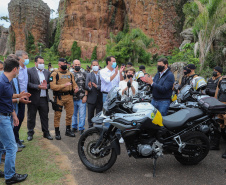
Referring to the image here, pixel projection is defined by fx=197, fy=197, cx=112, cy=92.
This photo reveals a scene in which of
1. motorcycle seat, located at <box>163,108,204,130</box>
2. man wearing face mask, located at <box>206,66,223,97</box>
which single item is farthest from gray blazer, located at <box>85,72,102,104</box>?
man wearing face mask, located at <box>206,66,223,97</box>

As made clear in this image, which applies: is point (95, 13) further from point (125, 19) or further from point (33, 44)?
point (33, 44)

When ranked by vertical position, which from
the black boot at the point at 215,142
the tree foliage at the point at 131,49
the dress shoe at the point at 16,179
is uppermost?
the tree foliage at the point at 131,49

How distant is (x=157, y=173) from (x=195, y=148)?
89 cm

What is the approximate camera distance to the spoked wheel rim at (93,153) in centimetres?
363

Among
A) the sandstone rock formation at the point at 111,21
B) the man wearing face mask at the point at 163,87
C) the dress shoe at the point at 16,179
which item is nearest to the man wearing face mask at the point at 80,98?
the man wearing face mask at the point at 163,87

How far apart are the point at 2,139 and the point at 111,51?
24.2 metres

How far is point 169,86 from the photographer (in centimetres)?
442

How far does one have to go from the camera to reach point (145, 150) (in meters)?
3.39

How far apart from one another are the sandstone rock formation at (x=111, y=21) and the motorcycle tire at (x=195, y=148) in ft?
102

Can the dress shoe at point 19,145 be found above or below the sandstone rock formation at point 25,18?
below

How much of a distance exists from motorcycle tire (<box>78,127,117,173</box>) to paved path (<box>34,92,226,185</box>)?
0.12 metres

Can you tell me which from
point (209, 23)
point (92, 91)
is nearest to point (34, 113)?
point (92, 91)

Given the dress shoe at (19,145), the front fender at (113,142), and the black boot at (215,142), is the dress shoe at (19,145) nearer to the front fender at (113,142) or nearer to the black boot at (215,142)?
→ the front fender at (113,142)

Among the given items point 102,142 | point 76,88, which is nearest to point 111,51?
point 76,88
